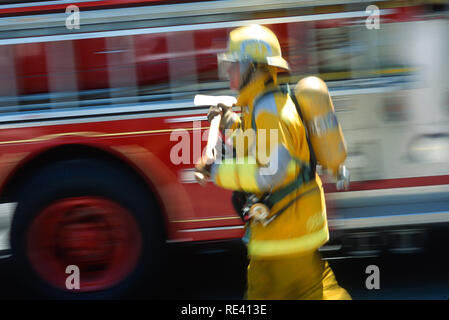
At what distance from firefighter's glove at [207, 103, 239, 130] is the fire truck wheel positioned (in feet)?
5.26

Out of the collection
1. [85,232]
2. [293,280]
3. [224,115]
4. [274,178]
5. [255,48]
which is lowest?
[293,280]

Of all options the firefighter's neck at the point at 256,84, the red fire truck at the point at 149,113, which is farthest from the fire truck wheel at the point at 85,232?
the firefighter's neck at the point at 256,84

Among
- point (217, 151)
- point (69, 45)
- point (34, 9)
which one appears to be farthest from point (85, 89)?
point (217, 151)

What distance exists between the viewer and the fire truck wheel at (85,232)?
12.9ft

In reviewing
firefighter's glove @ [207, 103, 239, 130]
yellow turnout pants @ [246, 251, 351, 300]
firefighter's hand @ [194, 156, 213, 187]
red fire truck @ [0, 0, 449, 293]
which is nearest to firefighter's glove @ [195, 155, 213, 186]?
firefighter's hand @ [194, 156, 213, 187]

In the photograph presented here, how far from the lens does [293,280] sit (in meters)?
2.38

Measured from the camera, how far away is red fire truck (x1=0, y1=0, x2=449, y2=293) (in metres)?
3.91

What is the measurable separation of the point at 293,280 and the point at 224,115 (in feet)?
2.32

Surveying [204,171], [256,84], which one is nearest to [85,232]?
[204,171]

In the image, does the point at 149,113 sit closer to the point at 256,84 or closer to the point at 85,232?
the point at 85,232

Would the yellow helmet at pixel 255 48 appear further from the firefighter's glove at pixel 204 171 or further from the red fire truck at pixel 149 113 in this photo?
the red fire truck at pixel 149 113

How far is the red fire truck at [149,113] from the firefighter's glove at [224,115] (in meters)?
1.43
